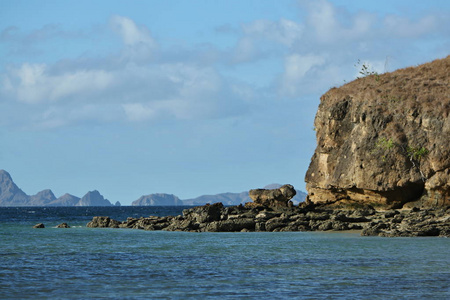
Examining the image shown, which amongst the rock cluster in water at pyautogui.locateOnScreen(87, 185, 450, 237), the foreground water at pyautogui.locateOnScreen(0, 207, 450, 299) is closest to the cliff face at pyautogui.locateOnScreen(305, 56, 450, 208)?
the rock cluster in water at pyautogui.locateOnScreen(87, 185, 450, 237)

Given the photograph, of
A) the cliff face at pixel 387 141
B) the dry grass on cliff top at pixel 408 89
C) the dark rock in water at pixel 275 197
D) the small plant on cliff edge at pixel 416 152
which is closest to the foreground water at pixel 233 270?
the cliff face at pixel 387 141

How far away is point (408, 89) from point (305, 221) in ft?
61.3

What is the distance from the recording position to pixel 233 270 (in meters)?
24.8

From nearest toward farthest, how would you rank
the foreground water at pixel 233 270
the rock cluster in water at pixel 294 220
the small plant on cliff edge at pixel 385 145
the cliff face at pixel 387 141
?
the foreground water at pixel 233 270, the rock cluster in water at pixel 294 220, the cliff face at pixel 387 141, the small plant on cliff edge at pixel 385 145

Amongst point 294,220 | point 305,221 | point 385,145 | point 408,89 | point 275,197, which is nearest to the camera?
point 305,221

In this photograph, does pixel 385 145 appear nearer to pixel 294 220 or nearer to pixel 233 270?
pixel 294 220

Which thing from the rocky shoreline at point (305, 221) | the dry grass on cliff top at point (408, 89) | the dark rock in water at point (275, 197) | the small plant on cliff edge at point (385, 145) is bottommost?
the rocky shoreline at point (305, 221)

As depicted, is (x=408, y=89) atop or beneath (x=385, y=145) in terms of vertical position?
atop

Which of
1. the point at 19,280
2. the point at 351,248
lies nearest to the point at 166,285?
the point at 19,280

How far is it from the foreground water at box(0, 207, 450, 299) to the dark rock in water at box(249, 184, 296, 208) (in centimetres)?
2446

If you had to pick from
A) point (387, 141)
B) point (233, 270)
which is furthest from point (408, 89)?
point (233, 270)

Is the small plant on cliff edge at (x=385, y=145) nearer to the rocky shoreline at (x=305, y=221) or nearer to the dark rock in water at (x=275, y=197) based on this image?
the rocky shoreline at (x=305, y=221)

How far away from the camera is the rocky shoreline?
42156mm

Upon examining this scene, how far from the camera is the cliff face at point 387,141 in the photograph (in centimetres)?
5478
